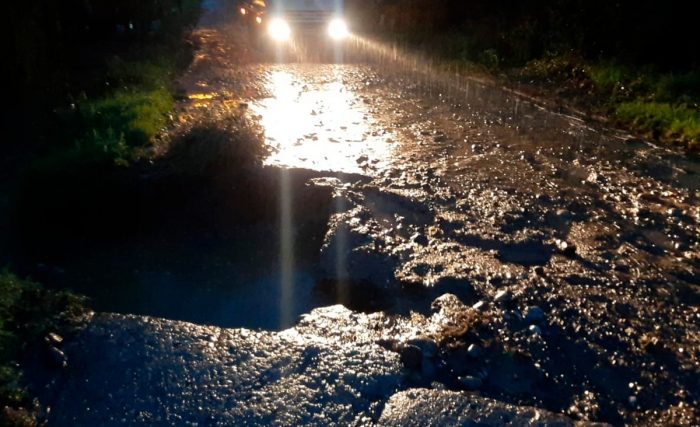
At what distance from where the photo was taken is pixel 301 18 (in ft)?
67.2

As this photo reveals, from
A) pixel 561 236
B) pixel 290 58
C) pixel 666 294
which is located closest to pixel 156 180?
pixel 561 236

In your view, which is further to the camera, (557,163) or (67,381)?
(557,163)

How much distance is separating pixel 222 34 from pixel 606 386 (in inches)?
766

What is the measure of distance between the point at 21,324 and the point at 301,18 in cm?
1668

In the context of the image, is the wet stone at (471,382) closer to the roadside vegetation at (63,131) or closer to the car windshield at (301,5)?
the roadside vegetation at (63,131)

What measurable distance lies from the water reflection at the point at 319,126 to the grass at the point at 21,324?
136 inches

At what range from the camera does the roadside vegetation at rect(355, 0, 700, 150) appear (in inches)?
422

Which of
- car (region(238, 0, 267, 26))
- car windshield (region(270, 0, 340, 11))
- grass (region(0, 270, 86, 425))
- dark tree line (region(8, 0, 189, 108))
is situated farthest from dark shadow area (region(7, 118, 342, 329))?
car (region(238, 0, 267, 26))

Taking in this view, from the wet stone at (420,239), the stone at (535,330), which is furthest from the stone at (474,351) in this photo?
the wet stone at (420,239)

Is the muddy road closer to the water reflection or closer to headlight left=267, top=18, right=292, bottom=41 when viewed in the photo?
the water reflection

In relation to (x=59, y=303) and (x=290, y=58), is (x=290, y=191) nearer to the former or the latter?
(x=59, y=303)

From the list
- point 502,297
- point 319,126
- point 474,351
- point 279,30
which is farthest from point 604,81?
point 279,30

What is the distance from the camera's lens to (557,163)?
8.68 m

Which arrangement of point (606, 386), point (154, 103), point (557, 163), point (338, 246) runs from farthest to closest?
point (154, 103) < point (557, 163) < point (338, 246) < point (606, 386)
